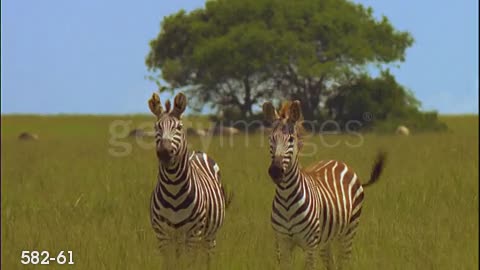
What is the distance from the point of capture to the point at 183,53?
47.3 m

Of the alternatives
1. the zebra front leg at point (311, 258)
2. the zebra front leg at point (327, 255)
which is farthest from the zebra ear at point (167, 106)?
the zebra front leg at point (327, 255)

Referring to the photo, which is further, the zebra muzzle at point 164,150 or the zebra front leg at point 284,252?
the zebra front leg at point 284,252

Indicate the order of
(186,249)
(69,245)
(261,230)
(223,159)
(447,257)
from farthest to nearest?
1. (223,159)
2. (261,230)
3. (69,245)
4. (447,257)
5. (186,249)

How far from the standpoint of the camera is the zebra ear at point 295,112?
22.4 feet

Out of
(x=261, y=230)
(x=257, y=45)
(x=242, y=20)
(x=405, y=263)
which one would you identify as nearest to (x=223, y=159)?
(x=261, y=230)

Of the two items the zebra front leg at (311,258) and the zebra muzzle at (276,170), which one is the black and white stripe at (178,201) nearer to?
the zebra muzzle at (276,170)

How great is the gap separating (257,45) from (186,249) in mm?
36552

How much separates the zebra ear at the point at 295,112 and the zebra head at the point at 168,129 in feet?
3.50

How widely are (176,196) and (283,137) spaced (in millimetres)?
1412

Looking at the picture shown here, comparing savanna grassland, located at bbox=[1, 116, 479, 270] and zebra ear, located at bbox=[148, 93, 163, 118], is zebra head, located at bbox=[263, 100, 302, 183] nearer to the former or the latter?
zebra ear, located at bbox=[148, 93, 163, 118]

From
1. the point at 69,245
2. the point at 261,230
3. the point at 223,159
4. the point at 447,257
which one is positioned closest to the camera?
the point at 447,257

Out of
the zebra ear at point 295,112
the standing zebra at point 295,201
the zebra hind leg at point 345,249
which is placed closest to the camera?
the standing zebra at point 295,201

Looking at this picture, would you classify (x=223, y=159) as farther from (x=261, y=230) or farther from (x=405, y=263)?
(x=405, y=263)

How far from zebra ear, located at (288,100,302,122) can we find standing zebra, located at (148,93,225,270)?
3.50 ft
